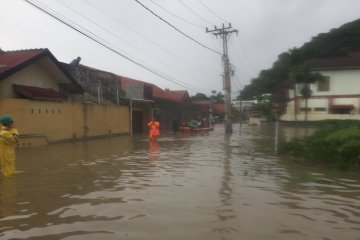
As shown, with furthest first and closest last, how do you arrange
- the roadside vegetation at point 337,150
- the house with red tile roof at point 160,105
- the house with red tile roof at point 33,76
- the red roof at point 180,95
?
the red roof at point 180,95 → the house with red tile roof at point 160,105 → the house with red tile roof at point 33,76 → the roadside vegetation at point 337,150

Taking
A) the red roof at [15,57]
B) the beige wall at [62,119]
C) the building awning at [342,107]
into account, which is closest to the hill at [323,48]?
the building awning at [342,107]

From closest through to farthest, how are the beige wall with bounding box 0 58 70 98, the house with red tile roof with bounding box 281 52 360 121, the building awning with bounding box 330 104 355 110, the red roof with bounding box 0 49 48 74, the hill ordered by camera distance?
1. the red roof with bounding box 0 49 48 74
2. the beige wall with bounding box 0 58 70 98
3. the building awning with bounding box 330 104 355 110
4. the house with red tile roof with bounding box 281 52 360 121
5. the hill

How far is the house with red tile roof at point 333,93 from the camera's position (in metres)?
47.6

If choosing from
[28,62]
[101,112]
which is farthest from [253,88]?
[28,62]

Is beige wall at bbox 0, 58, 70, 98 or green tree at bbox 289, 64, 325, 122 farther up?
green tree at bbox 289, 64, 325, 122

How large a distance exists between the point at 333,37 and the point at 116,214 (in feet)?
205

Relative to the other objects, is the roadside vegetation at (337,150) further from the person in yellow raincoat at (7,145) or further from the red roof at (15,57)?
the red roof at (15,57)

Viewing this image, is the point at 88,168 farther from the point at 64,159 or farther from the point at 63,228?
the point at 63,228

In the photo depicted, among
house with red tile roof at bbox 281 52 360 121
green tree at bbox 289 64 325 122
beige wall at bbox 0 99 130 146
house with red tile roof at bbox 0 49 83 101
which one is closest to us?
beige wall at bbox 0 99 130 146

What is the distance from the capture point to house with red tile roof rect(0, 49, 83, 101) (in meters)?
19.6

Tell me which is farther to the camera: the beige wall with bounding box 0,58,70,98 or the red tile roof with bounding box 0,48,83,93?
the beige wall with bounding box 0,58,70,98

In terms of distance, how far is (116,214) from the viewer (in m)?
6.52

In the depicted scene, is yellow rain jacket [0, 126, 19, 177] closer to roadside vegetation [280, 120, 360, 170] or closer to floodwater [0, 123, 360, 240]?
floodwater [0, 123, 360, 240]

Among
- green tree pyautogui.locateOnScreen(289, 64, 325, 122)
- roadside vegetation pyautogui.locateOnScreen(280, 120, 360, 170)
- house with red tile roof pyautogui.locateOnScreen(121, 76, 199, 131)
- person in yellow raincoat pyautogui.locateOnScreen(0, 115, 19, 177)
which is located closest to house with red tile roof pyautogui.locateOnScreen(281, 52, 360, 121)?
green tree pyautogui.locateOnScreen(289, 64, 325, 122)
